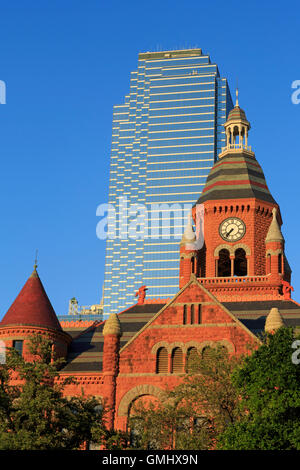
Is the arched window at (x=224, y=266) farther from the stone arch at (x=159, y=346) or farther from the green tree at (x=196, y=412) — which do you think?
the green tree at (x=196, y=412)

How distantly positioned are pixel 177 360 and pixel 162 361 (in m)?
1.03

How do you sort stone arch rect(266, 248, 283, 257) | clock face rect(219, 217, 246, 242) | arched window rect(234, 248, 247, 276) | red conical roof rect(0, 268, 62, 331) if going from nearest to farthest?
red conical roof rect(0, 268, 62, 331), stone arch rect(266, 248, 283, 257), clock face rect(219, 217, 246, 242), arched window rect(234, 248, 247, 276)

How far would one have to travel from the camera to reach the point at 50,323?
66312 mm

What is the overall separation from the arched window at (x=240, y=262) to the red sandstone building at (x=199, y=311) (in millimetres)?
94

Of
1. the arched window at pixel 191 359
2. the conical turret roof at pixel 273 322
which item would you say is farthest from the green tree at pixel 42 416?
the conical turret roof at pixel 273 322

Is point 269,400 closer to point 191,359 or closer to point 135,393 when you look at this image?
point 191,359

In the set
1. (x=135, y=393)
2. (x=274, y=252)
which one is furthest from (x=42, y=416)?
(x=274, y=252)

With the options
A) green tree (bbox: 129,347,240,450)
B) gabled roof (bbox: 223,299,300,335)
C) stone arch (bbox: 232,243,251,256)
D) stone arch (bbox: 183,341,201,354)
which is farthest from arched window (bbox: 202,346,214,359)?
stone arch (bbox: 232,243,251,256)

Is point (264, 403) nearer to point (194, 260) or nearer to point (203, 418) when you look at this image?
point (203, 418)

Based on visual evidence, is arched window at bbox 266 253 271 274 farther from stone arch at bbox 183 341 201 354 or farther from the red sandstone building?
stone arch at bbox 183 341 201 354

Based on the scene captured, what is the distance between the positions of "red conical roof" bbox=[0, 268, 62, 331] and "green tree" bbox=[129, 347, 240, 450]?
15.7 m

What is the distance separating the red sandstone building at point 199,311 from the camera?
59.6m

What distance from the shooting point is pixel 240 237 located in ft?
266

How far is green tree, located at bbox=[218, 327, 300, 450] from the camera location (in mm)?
44000
